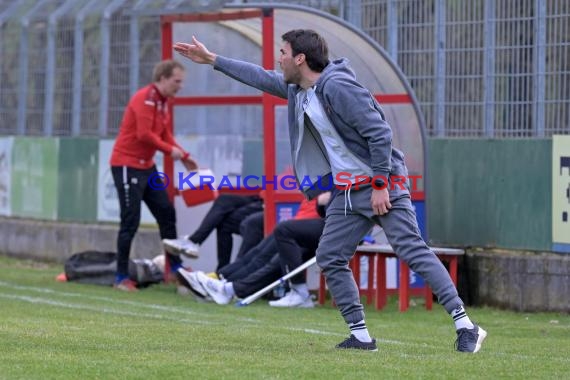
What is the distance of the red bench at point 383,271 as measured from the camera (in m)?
11.5

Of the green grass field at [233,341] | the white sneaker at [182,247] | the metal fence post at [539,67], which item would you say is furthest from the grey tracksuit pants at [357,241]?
the white sneaker at [182,247]

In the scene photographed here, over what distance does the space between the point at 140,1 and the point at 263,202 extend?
11.7 feet

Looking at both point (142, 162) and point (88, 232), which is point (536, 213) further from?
point (88, 232)

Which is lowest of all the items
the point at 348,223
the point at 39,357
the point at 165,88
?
the point at 39,357

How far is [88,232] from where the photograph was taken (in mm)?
16703

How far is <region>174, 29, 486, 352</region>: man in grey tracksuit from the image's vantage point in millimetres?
7480

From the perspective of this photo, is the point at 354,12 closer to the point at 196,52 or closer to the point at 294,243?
the point at 294,243

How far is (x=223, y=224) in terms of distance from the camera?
43.7ft

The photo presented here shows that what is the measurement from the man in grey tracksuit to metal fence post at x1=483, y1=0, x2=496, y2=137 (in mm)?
5056

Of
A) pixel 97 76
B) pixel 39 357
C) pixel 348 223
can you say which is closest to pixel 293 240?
pixel 348 223

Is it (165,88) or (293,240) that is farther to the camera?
(165,88)

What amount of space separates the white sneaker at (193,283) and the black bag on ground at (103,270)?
4.76 feet

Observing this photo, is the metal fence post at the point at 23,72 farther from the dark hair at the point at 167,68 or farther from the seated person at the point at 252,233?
the seated person at the point at 252,233

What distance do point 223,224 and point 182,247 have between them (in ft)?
1.78
